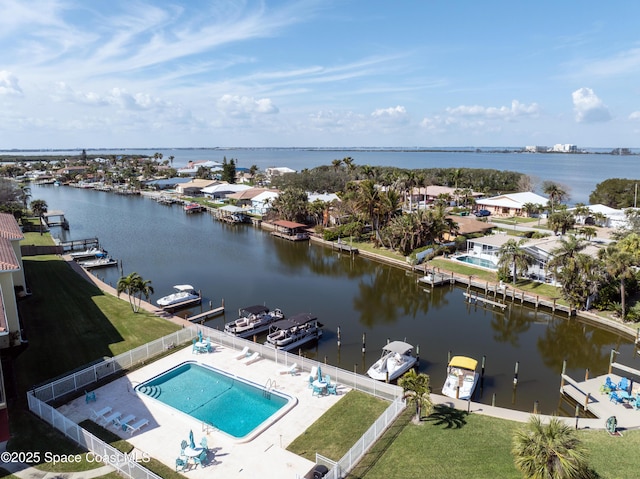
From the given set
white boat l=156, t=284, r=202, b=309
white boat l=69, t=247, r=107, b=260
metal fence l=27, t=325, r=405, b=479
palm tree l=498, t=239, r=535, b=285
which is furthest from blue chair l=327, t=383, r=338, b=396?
white boat l=69, t=247, r=107, b=260

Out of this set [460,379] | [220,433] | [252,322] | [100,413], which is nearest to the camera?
[220,433]


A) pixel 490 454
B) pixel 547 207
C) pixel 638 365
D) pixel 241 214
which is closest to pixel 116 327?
pixel 490 454

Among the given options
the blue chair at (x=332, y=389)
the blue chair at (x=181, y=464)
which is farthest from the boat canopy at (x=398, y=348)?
the blue chair at (x=181, y=464)

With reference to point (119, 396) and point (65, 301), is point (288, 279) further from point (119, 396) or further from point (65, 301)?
point (119, 396)

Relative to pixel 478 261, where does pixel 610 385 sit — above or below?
below

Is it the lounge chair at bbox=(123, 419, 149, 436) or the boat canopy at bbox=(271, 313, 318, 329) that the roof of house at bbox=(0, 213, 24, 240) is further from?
the boat canopy at bbox=(271, 313, 318, 329)

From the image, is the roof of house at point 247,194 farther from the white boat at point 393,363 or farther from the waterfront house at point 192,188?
the white boat at point 393,363

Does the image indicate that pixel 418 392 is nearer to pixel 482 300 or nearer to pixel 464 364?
pixel 464 364

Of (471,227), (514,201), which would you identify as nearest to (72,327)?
(471,227)
